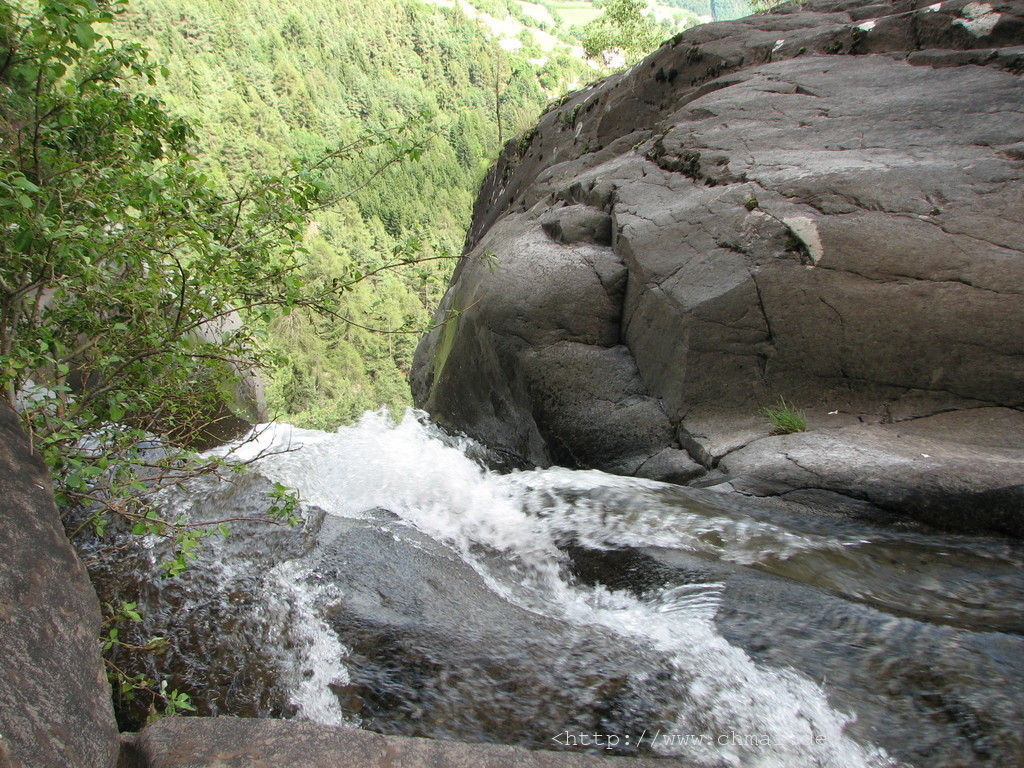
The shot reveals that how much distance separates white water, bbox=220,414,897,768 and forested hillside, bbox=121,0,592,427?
846 inches

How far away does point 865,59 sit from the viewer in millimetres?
7617

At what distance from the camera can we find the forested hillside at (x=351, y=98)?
44.4m

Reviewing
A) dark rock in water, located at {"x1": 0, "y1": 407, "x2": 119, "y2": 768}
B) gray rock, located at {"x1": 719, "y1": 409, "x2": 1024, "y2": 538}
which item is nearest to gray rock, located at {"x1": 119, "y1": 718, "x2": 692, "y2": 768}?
dark rock in water, located at {"x1": 0, "y1": 407, "x2": 119, "y2": 768}

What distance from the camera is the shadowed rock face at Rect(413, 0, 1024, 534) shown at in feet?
16.6

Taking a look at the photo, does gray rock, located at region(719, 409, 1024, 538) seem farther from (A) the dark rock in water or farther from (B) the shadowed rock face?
(A) the dark rock in water

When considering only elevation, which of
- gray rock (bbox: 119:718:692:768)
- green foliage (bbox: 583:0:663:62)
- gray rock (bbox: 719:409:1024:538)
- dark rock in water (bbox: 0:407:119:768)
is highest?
green foliage (bbox: 583:0:663:62)

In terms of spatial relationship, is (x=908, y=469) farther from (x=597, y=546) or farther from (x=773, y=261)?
(x=773, y=261)

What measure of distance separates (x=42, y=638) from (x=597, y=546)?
306 centimetres

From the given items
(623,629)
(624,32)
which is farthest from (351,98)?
(623,629)

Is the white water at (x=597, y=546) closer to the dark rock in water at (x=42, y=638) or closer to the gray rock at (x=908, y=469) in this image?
the gray rock at (x=908, y=469)

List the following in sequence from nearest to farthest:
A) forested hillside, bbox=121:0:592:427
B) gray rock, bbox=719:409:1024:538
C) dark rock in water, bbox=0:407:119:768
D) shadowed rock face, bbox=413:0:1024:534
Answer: dark rock in water, bbox=0:407:119:768
gray rock, bbox=719:409:1024:538
shadowed rock face, bbox=413:0:1024:534
forested hillside, bbox=121:0:592:427

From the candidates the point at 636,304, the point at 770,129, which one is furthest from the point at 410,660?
the point at 770,129

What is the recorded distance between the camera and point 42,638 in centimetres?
195

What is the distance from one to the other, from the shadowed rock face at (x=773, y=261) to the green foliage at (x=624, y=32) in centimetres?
2171
